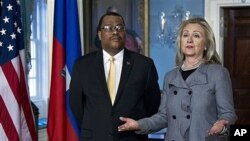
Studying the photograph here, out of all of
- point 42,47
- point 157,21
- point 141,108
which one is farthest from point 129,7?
point 141,108

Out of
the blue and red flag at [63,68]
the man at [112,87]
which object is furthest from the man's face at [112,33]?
the blue and red flag at [63,68]

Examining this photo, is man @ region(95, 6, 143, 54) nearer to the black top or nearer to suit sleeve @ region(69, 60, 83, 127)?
suit sleeve @ region(69, 60, 83, 127)

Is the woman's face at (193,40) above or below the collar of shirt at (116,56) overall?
above

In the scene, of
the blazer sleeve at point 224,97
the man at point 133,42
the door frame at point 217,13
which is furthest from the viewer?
the man at point 133,42

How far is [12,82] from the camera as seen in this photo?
3.05 m

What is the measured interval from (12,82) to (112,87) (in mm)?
950

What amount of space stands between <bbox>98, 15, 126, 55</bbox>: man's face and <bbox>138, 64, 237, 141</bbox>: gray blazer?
2.10 ft

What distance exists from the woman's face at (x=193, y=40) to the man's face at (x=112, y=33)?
2.17ft

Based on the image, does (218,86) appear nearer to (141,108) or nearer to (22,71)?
(141,108)

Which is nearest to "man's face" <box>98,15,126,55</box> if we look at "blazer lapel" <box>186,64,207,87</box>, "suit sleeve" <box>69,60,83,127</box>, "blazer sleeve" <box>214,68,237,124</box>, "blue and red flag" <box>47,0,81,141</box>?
"suit sleeve" <box>69,60,83,127</box>

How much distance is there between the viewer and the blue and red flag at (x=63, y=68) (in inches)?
135

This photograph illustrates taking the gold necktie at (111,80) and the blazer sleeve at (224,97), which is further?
the gold necktie at (111,80)

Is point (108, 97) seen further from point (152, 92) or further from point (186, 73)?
point (186, 73)

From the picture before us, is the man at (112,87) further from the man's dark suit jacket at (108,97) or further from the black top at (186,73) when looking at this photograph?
the black top at (186,73)
